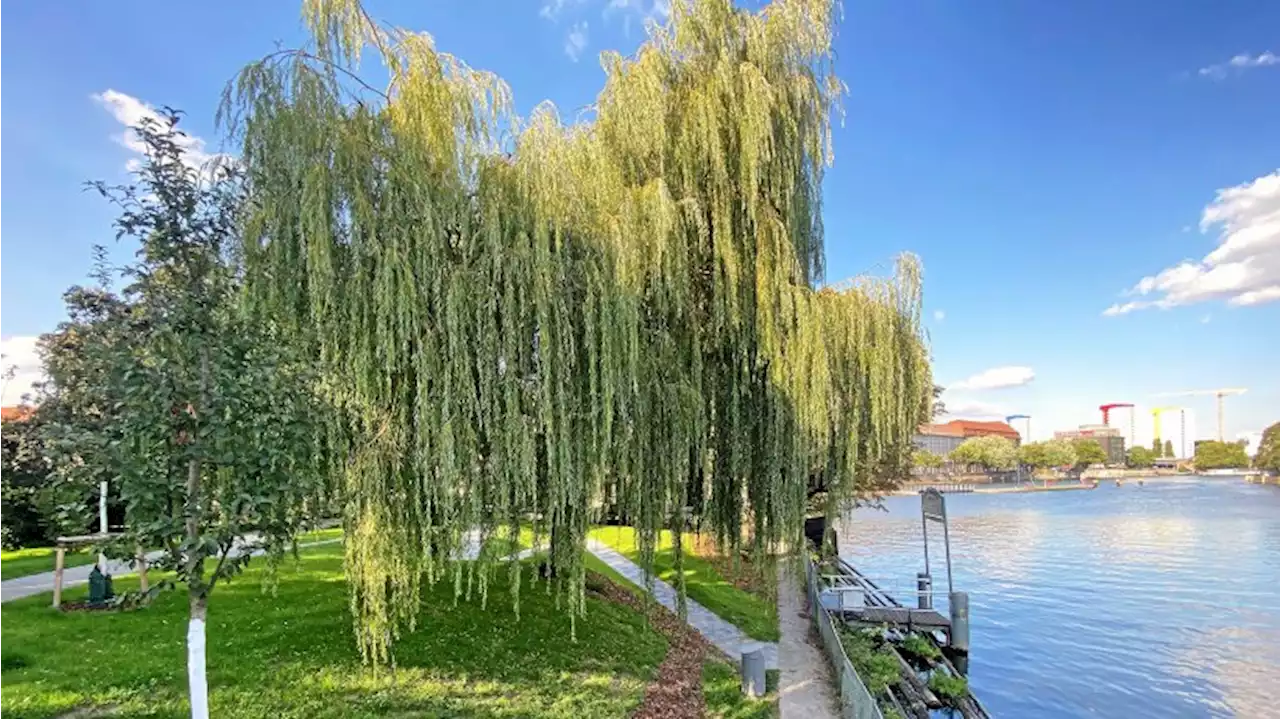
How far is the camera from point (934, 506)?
16.0 metres

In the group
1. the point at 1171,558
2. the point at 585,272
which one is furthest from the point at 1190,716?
the point at 1171,558

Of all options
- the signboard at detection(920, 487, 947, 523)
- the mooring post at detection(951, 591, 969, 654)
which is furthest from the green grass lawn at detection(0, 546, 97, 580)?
the signboard at detection(920, 487, 947, 523)

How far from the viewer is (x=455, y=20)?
7.49 metres

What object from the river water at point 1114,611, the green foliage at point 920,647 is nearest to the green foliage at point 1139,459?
the river water at point 1114,611

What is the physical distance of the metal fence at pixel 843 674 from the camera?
6570 millimetres

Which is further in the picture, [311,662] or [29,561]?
[29,561]

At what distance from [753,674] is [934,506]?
30.4 ft

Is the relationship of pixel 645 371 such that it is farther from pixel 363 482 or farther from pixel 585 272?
pixel 363 482

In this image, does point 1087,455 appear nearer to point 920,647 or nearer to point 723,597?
point 920,647

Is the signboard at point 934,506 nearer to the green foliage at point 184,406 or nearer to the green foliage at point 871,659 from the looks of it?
the green foliage at point 871,659

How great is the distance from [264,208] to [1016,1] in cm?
1257

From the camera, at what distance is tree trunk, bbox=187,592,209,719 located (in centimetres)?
443

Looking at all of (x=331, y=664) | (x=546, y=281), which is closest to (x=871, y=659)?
(x=331, y=664)

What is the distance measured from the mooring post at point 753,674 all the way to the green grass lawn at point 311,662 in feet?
4.04
